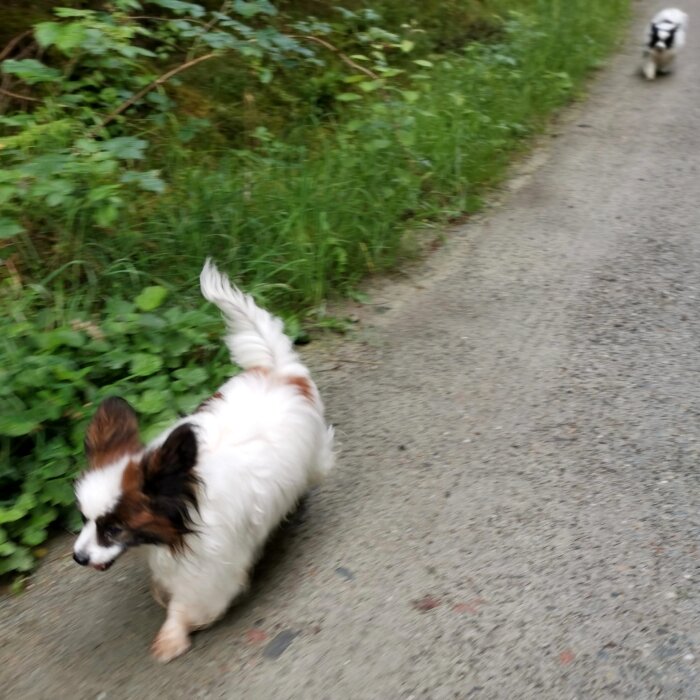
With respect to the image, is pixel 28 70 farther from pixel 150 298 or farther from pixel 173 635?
pixel 173 635

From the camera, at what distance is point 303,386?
3.21m

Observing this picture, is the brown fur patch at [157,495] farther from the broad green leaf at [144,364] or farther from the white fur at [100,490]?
the broad green leaf at [144,364]

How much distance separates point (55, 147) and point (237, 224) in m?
1.11

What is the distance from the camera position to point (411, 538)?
3133 mm

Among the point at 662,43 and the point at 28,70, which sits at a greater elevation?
the point at 28,70

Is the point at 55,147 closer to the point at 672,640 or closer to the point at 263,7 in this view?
the point at 263,7

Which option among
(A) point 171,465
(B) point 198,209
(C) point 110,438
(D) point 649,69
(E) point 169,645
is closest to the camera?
(A) point 171,465

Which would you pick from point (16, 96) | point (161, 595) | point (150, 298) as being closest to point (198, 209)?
point (150, 298)

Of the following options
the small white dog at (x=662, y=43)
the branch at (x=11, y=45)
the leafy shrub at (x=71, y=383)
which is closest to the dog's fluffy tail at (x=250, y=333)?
the leafy shrub at (x=71, y=383)

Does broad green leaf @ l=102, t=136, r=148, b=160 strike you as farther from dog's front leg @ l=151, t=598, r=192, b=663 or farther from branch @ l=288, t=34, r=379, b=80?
branch @ l=288, t=34, r=379, b=80

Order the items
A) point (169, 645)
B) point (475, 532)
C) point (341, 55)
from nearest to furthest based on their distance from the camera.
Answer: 1. point (169, 645)
2. point (475, 532)
3. point (341, 55)

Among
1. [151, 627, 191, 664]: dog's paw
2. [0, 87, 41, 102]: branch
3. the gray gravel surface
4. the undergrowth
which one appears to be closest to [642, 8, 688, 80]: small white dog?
the undergrowth

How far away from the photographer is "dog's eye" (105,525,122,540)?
2408 mm

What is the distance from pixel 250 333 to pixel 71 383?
0.87 m
